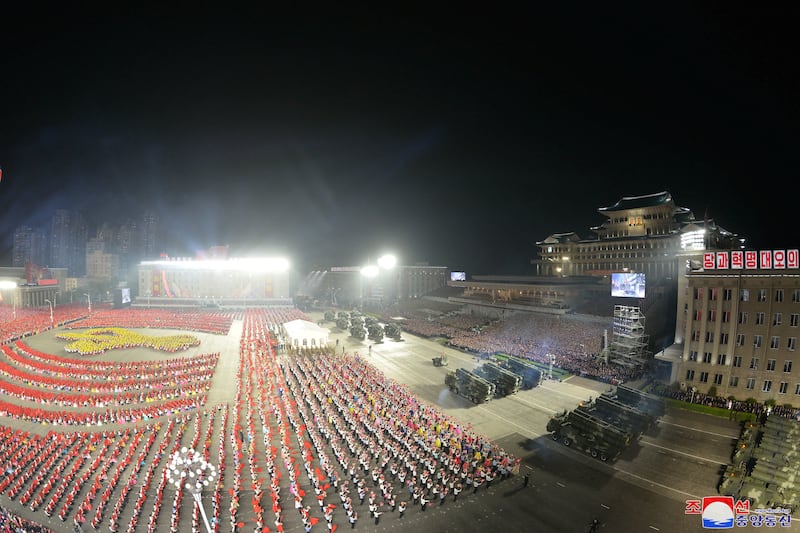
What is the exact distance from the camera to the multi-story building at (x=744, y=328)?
2817 cm

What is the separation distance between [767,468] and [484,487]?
1523 centimetres

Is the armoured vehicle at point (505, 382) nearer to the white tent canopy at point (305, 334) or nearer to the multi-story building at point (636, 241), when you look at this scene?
the white tent canopy at point (305, 334)

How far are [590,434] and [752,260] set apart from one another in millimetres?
20939

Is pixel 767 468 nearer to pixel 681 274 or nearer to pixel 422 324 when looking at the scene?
pixel 681 274

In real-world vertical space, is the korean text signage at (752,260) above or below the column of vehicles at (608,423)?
above

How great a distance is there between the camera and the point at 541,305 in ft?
185

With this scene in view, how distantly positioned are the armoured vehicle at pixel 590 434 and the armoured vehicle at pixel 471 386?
6.64 meters

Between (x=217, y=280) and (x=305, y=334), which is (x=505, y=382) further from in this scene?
(x=217, y=280)

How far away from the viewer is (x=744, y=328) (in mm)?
30094

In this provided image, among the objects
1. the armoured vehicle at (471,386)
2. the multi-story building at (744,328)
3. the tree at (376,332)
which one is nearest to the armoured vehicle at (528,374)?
the armoured vehicle at (471,386)

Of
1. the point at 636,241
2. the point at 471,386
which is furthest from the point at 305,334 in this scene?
the point at 636,241

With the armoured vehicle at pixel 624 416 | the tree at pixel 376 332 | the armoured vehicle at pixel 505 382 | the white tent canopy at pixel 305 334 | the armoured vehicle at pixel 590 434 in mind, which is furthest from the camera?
the tree at pixel 376 332

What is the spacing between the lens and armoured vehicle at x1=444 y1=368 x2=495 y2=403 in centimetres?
3100

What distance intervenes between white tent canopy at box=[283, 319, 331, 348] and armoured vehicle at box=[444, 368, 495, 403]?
23.4 meters
